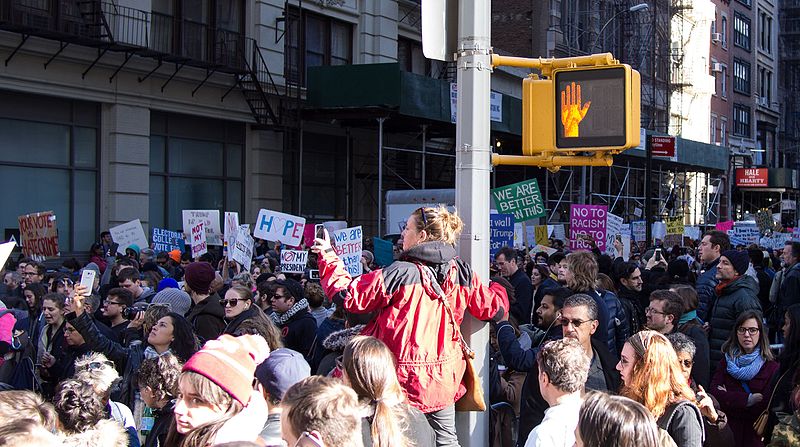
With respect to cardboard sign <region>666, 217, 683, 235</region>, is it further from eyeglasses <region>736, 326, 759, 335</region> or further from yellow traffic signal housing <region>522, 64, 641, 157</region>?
yellow traffic signal housing <region>522, 64, 641, 157</region>

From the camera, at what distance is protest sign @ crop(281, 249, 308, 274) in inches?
471

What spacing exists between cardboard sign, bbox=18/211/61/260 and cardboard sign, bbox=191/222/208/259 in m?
2.01

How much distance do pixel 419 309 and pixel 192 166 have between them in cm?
1703

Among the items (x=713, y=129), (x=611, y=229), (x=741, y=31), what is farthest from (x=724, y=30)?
(x=611, y=229)

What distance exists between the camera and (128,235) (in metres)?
16.3

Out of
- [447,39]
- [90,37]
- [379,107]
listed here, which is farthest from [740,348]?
[379,107]

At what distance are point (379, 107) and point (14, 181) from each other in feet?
27.3

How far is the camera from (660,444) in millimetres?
3508

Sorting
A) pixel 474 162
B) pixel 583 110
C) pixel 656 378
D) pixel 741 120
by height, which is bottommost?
pixel 656 378

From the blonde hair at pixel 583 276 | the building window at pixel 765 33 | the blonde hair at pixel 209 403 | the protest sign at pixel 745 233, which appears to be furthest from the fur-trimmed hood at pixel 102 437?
the building window at pixel 765 33

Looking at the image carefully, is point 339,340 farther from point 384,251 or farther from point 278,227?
point 384,251

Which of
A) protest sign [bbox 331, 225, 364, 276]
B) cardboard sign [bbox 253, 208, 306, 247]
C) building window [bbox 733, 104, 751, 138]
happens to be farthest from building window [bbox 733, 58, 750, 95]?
protest sign [bbox 331, 225, 364, 276]

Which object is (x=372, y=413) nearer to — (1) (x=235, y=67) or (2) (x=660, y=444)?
(2) (x=660, y=444)

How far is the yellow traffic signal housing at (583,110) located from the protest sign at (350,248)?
6.31 metres
